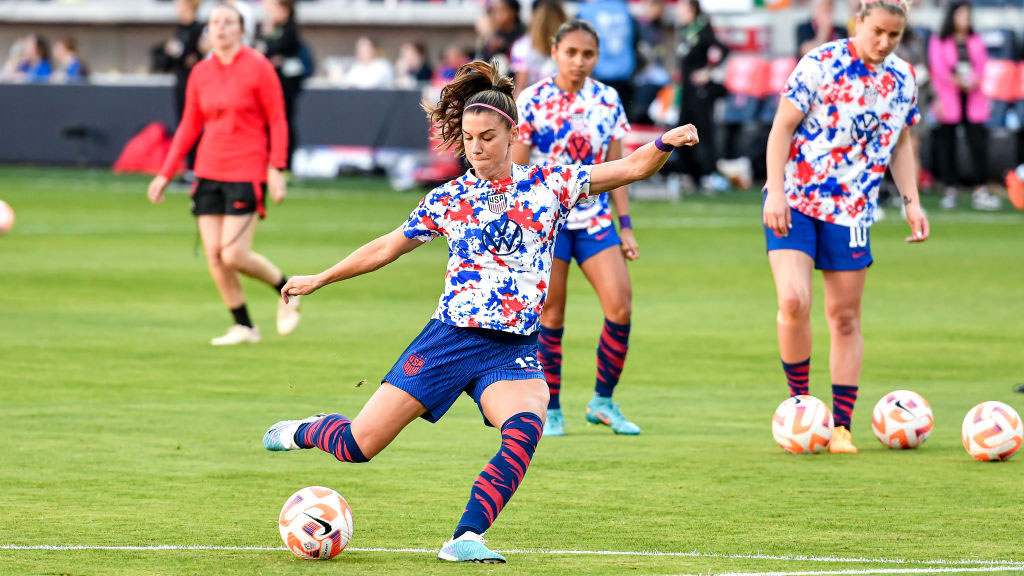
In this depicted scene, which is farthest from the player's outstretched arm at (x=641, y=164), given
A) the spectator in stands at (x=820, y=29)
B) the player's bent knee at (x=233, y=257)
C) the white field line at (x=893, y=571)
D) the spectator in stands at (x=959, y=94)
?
the spectator in stands at (x=959, y=94)

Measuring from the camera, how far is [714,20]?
3538 cm

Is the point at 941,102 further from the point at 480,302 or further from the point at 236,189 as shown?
the point at 480,302

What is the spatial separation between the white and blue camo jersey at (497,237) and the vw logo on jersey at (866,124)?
2.56 metres

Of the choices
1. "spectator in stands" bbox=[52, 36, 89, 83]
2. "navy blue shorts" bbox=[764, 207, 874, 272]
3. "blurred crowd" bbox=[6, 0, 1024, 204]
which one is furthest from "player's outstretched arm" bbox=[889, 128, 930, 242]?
"spectator in stands" bbox=[52, 36, 89, 83]

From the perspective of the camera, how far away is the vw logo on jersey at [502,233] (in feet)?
21.0

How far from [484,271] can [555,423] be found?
2974mm

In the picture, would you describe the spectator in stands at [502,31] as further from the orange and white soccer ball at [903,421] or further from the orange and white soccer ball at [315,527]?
the orange and white soccer ball at [315,527]

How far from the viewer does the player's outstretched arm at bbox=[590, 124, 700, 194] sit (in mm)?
6090

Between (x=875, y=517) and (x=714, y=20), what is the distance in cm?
2913

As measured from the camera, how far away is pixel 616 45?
20.7 meters

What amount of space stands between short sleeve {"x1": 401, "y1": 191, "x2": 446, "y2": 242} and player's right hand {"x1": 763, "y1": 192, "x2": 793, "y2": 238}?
8.17ft

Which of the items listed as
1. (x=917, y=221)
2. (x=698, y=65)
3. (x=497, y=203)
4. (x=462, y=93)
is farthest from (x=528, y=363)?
(x=698, y=65)

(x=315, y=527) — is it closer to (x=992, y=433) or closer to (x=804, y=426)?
(x=804, y=426)

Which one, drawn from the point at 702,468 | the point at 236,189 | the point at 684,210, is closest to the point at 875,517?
the point at 702,468
